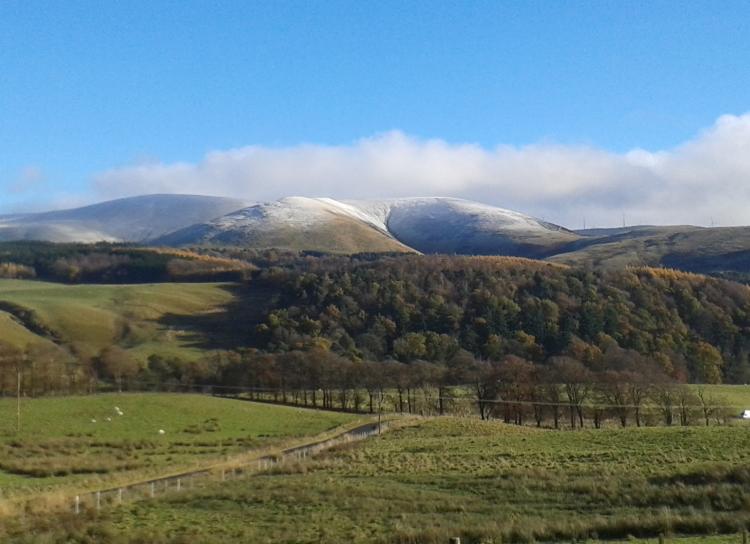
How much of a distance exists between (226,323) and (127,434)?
86.9 m

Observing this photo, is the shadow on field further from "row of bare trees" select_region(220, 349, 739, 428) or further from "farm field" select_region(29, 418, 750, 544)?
"farm field" select_region(29, 418, 750, 544)

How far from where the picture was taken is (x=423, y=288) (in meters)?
161

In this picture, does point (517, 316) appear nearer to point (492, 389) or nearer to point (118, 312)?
point (492, 389)

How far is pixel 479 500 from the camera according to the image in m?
29.9

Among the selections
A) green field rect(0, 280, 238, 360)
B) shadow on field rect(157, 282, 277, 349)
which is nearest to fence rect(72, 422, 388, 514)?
green field rect(0, 280, 238, 360)

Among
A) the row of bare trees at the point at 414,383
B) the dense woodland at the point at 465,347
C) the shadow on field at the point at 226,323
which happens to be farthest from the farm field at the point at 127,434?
the shadow on field at the point at 226,323

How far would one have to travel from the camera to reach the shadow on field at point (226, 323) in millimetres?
139050

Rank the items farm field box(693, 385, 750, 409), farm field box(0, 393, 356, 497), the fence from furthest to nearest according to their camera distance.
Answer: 1. farm field box(693, 385, 750, 409)
2. farm field box(0, 393, 356, 497)
3. the fence

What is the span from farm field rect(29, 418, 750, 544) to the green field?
88.6 meters

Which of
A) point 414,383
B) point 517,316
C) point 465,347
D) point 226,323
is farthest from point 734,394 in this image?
point 226,323

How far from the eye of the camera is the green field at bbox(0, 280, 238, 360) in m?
129

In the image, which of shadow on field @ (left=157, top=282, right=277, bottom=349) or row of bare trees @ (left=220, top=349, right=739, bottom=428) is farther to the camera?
shadow on field @ (left=157, top=282, right=277, bottom=349)

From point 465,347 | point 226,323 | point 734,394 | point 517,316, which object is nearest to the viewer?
point 734,394

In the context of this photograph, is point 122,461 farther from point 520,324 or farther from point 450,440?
Result: point 520,324
